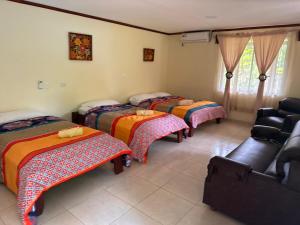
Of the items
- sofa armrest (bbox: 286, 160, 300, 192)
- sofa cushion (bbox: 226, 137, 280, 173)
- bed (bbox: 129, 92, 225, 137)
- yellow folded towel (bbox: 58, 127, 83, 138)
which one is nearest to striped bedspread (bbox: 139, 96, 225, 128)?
bed (bbox: 129, 92, 225, 137)

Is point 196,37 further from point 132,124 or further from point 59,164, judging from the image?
point 59,164

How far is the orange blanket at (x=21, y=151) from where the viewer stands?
1975mm

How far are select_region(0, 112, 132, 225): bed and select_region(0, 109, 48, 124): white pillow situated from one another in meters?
0.01

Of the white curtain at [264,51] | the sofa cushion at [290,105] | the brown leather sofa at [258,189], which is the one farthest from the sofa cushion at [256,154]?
the white curtain at [264,51]

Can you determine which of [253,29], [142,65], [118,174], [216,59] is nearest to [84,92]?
[142,65]

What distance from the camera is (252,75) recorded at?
4.70 meters

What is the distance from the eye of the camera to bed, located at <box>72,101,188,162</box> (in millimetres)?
2954

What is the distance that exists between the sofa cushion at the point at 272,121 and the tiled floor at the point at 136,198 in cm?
135

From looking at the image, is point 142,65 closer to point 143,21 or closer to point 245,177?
point 143,21

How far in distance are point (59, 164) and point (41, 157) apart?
0.58 feet

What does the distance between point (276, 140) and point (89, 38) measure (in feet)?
11.4

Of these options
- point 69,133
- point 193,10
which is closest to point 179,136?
point 69,133

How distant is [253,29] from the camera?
4.50 metres

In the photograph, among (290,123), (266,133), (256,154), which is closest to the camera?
(256,154)
